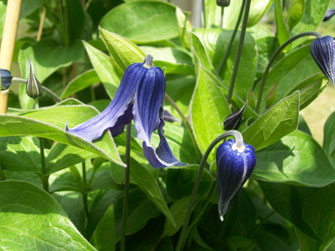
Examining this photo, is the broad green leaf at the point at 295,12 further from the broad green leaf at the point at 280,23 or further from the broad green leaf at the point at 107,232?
the broad green leaf at the point at 107,232

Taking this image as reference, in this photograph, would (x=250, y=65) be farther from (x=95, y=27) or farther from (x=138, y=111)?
(x=95, y=27)

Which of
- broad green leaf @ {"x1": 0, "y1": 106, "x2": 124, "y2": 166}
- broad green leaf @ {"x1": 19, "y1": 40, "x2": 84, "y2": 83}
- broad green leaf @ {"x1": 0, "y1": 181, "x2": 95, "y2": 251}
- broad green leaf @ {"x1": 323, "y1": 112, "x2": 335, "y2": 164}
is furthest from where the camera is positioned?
broad green leaf @ {"x1": 19, "y1": 40, "x2": 84, "y2": 83}

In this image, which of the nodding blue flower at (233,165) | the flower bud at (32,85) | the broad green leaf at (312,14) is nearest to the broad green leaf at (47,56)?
the flower bud at (32,85)

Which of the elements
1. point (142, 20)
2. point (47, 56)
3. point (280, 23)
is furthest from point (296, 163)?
point (47, 56)

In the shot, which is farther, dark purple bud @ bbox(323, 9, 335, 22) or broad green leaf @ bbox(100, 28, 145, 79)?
dark purple bud @ bbox(323, 9, 335, 22)

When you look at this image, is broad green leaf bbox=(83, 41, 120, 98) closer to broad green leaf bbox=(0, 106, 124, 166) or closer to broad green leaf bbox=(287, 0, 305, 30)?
broad green leaf bbox=(0, 106, 124, 166)

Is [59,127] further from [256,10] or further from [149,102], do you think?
[256,10]

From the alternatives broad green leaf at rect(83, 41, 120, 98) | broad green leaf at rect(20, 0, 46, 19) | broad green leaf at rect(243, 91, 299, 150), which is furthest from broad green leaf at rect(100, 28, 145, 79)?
broad green leaf at rect(20, 0, 46, 19)
